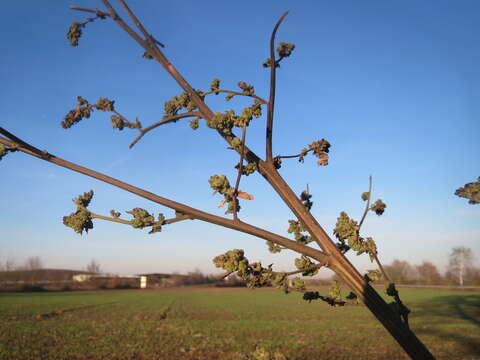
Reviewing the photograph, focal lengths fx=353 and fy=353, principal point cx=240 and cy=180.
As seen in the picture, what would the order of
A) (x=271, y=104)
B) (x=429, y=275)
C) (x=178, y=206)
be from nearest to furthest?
(x=178, y=206) → (x=271, y=104) → (x=429, y=275)

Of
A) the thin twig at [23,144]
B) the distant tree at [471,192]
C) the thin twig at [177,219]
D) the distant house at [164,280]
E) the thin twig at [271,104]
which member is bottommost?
the distant house at [164,280]

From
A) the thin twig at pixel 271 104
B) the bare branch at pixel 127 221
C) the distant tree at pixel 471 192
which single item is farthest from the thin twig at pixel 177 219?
the distant tree at pixel 471 192

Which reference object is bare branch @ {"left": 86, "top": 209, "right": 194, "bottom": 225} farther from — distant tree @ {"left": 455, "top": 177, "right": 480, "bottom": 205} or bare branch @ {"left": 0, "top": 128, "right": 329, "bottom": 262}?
distant tree @ {"left": 455, "top": 177, "right": 480, "bottom": 205}

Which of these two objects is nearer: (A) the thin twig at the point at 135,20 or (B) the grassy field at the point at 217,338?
(A) the thin twig at the point at 135,20

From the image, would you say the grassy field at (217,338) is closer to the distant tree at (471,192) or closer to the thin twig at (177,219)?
the distant tree at (471,192)

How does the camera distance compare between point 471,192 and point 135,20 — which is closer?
point 135,20

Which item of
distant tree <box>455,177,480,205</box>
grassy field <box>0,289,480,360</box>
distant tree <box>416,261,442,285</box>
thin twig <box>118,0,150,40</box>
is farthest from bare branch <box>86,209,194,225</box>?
distant tree <box>416,261,442,285</box>

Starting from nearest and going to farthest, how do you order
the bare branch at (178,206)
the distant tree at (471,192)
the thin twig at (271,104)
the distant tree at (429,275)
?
the bare branch at (178,206)
the thin twig at (271,104)
the distant tree at (471,192)
the distant tree at (429,275)

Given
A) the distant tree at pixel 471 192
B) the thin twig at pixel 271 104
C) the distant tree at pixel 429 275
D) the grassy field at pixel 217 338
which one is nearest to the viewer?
the thin twig at pixel 271 104

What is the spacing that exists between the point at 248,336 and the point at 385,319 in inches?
1084

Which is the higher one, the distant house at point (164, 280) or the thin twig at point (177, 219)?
the thin twig at point (177, 219)

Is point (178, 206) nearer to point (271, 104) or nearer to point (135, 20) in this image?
point (271, 104)

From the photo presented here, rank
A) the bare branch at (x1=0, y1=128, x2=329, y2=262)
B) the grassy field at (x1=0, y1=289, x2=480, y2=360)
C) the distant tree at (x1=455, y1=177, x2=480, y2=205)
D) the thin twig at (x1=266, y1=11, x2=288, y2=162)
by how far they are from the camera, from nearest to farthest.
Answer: the bare branch at (x1=0, y1=128, x2=329, y2=262) < the thin twig at (x1=266, y1=11, x2=288, y2=162) < the distant tree at (x1=455, y1=177, x2=480, y2=205) < the grassy field at (x1=0, y1=289, x2=480, y2=360)

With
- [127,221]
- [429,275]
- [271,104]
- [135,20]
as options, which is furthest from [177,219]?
[429,275]
